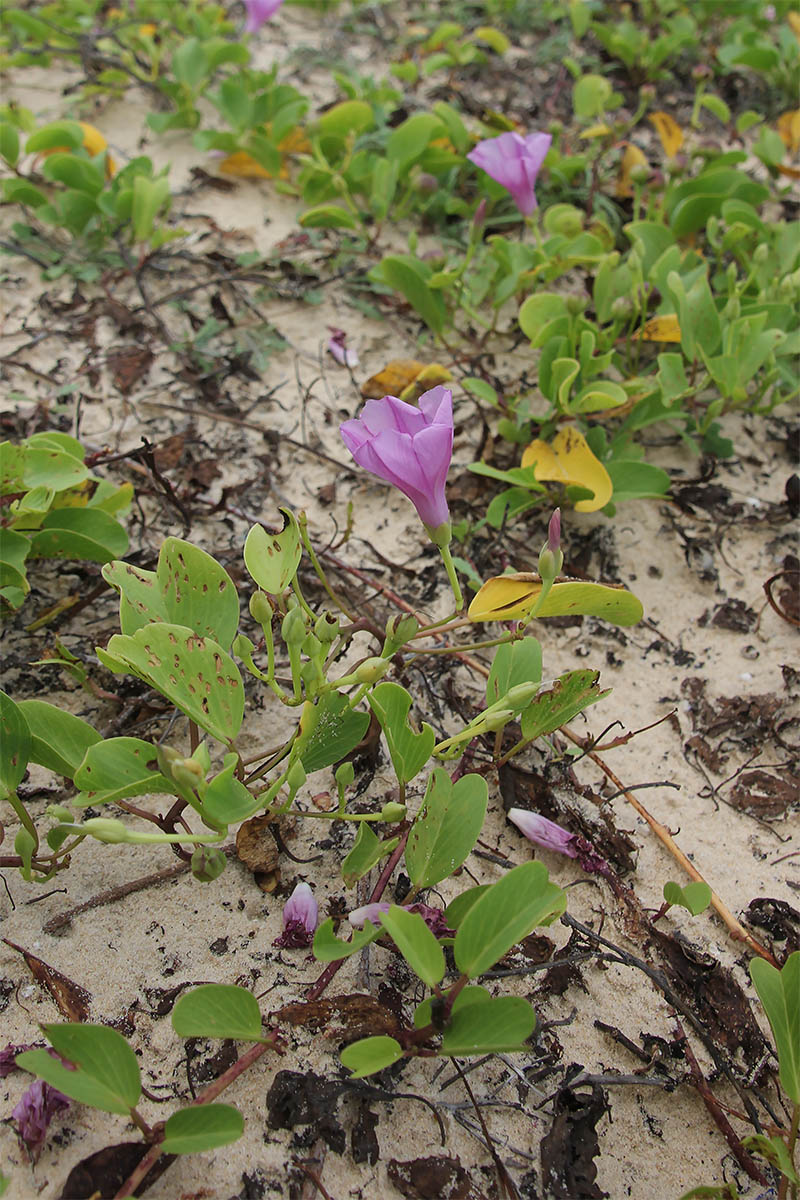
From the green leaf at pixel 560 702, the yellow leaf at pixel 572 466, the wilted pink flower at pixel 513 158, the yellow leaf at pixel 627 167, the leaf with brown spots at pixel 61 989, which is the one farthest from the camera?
the yellow leaf at pixel 627 167

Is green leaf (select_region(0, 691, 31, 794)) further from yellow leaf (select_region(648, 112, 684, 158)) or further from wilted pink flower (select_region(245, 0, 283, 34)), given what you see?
wilted pink flower (select_region(245, 0, 283, 34))

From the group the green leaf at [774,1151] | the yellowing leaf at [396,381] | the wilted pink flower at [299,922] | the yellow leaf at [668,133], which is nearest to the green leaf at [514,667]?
the wilted pink flower at [299,922]

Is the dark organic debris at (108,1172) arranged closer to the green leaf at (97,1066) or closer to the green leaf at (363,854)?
the green leaf at (97,1066)

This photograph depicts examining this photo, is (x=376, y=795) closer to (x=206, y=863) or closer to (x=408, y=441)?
(x=206, y=863)

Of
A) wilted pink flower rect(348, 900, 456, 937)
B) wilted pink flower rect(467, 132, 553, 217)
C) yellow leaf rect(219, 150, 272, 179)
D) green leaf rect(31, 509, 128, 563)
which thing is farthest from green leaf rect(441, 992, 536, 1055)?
yellow leaf rect(219, 150, 272, 179)

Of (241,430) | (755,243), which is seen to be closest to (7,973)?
(241,430)

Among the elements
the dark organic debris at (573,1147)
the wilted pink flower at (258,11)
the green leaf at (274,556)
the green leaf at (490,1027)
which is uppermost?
the wilted pink flower at (258,11)

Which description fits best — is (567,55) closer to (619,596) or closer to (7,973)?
(619,596)
